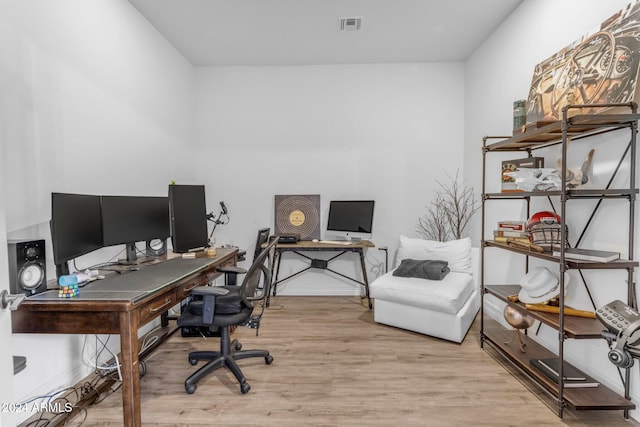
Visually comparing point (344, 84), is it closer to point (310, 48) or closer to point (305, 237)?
point (310, 48)

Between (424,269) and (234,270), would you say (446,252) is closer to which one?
(424,269)

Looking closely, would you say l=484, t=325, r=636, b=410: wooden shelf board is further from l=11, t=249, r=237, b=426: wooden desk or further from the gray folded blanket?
l=11, t=249, r=237, b=426: wooden desk

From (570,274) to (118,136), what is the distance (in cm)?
363

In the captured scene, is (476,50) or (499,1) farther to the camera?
(476,50)

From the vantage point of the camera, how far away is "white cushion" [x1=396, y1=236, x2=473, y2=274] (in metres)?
3.47

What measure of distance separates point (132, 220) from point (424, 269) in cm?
261

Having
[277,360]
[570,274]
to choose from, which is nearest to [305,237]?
[277,360]

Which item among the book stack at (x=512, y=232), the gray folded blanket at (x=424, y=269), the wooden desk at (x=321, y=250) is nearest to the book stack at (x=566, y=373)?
the book stack at (x=512, y=232)

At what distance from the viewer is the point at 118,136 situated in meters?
2.74

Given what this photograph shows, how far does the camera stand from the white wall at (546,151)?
6.70 ft

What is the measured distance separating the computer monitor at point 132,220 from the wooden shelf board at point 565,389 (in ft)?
9.61

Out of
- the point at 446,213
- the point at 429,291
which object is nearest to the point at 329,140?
the point at 446,213

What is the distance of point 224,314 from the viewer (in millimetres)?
2250

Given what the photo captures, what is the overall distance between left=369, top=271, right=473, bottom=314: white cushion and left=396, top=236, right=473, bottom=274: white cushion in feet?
0.41
